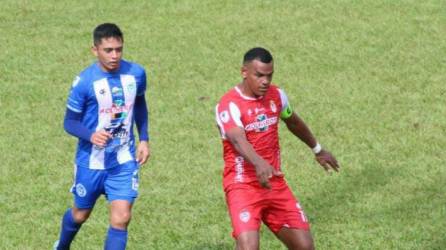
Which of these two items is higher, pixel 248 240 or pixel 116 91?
pixel 116 91

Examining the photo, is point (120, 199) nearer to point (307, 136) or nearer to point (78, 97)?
point (78, 97)

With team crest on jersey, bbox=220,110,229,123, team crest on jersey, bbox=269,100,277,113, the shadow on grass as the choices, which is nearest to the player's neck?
team crest on jersey, bbox=269,100,277,113

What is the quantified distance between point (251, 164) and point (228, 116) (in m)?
0.51

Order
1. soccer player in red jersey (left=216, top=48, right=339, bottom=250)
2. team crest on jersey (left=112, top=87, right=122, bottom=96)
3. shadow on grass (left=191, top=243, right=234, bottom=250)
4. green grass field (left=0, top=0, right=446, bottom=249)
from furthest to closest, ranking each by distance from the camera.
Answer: green grass field (left=0, top=0, right=446, bottom=249) → shadow on grass (left=191, top=243, right=234, bottom=250) → team crest on jersey (left=112, top=87, right=122, bottom=96) → soccer player in red jersey (left=216, top=48, right=339, bottom=250)

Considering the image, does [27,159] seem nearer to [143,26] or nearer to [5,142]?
[5,142]

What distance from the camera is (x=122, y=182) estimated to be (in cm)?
1104

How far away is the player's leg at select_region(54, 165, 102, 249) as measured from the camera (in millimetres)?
11141

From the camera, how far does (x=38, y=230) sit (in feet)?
41.7

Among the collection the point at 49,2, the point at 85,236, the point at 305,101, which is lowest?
the point at 85,236

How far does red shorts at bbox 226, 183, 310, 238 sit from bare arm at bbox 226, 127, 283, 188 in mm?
314

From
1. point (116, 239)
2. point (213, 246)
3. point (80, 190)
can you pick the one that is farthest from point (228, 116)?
point (213, 246)

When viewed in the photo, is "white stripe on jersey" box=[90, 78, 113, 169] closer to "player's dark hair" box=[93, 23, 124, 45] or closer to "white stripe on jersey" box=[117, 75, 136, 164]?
"white stripe on jersey" box=[117, 75, 136, 164]

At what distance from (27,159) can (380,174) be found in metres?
4.79

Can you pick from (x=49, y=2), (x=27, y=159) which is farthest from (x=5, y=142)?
(x=49, y=2)
